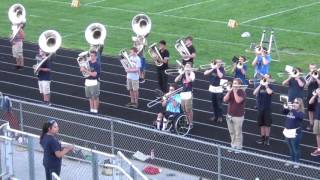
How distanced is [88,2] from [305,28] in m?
9.51

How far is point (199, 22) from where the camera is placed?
28.4 m

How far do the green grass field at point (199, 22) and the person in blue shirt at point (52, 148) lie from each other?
10.1 meters

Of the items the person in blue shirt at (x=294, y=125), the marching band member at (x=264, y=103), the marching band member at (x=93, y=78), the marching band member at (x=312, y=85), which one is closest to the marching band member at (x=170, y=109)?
the marching band member at (x=264, y=103)

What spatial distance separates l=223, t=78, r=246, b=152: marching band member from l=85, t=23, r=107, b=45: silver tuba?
523 cm

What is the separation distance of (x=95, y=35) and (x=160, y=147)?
626 centimetres

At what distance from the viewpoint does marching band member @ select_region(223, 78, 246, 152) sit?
15969mm

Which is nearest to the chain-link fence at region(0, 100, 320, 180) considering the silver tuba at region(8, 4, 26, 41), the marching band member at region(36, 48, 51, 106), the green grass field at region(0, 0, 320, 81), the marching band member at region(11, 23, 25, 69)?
the marching band member at region(36, 48, 51, 106)

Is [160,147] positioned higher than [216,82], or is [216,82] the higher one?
[216,82]

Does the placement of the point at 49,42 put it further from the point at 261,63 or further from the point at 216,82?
the point at 261,63

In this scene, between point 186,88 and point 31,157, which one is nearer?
point 31,157

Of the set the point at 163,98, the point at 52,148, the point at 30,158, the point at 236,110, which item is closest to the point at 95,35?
the point at 163,98

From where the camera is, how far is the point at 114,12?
3047 centimetres

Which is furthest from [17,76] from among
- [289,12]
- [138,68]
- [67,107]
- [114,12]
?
[289,12]

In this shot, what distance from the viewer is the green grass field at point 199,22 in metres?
25.1
